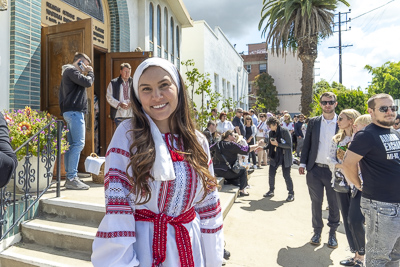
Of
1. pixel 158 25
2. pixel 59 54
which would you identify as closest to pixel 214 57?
pixel 158 25

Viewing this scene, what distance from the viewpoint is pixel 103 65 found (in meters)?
7.59

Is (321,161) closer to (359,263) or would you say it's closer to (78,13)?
(359,263)

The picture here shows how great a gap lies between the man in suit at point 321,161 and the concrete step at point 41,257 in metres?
3.13

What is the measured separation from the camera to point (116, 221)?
1382 millimetres

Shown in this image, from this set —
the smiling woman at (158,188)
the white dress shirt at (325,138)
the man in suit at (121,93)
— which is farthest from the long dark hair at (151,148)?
the man in suit at (121,93)

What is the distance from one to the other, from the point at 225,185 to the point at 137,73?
580 centimetres

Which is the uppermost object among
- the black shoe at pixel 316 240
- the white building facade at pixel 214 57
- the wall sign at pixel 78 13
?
A: the white building facade at pixel 214 57

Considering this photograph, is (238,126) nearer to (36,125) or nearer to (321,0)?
(36,125)

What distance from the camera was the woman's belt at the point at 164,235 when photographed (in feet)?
4.83

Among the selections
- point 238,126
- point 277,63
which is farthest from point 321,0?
point 277,63

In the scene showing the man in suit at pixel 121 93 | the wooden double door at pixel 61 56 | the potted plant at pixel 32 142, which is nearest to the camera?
the potted plant at pixel 32 142

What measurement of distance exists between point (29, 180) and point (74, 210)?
0.75m

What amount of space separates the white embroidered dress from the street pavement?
97.0 inches

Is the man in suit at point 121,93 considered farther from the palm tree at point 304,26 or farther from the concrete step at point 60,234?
the palm tree at point 304,26
